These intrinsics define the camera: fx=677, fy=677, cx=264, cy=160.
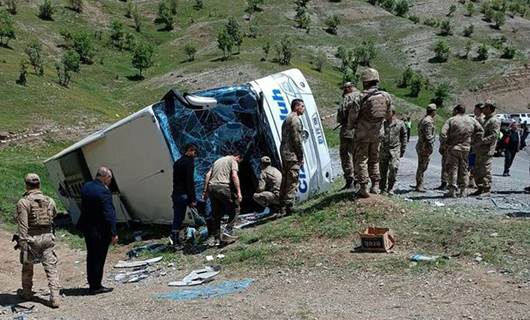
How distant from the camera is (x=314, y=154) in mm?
12391

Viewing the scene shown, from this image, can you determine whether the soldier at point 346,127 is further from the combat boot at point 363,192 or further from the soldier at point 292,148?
the combat boot at point 363,192

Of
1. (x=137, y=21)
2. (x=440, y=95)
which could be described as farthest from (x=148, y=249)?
(x=137, y=21)

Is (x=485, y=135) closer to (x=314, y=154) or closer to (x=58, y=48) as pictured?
(x=314, y=154)

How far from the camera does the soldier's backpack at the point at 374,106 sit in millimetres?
9836

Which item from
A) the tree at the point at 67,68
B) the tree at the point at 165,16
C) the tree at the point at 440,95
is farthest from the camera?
the tree at the point at 165,16

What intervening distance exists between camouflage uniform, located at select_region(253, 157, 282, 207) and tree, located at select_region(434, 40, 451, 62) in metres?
56.4

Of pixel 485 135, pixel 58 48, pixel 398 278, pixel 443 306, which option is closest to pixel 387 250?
pixel 398 278

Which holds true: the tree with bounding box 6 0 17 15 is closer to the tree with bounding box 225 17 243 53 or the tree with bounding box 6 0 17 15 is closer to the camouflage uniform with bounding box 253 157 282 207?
the tree with bounding box 225 17 243 53

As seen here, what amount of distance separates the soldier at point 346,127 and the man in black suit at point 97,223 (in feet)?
12.5

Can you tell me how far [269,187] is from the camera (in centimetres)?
1120

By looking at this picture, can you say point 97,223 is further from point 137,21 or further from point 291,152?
point 137,21

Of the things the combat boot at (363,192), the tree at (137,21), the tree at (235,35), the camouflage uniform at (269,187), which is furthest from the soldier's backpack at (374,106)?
the tree at (137,21)

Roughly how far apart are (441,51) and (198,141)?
185 feet

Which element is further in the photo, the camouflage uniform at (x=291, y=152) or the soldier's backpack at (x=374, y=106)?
the camouflage uniform at (x=291, y=152)
